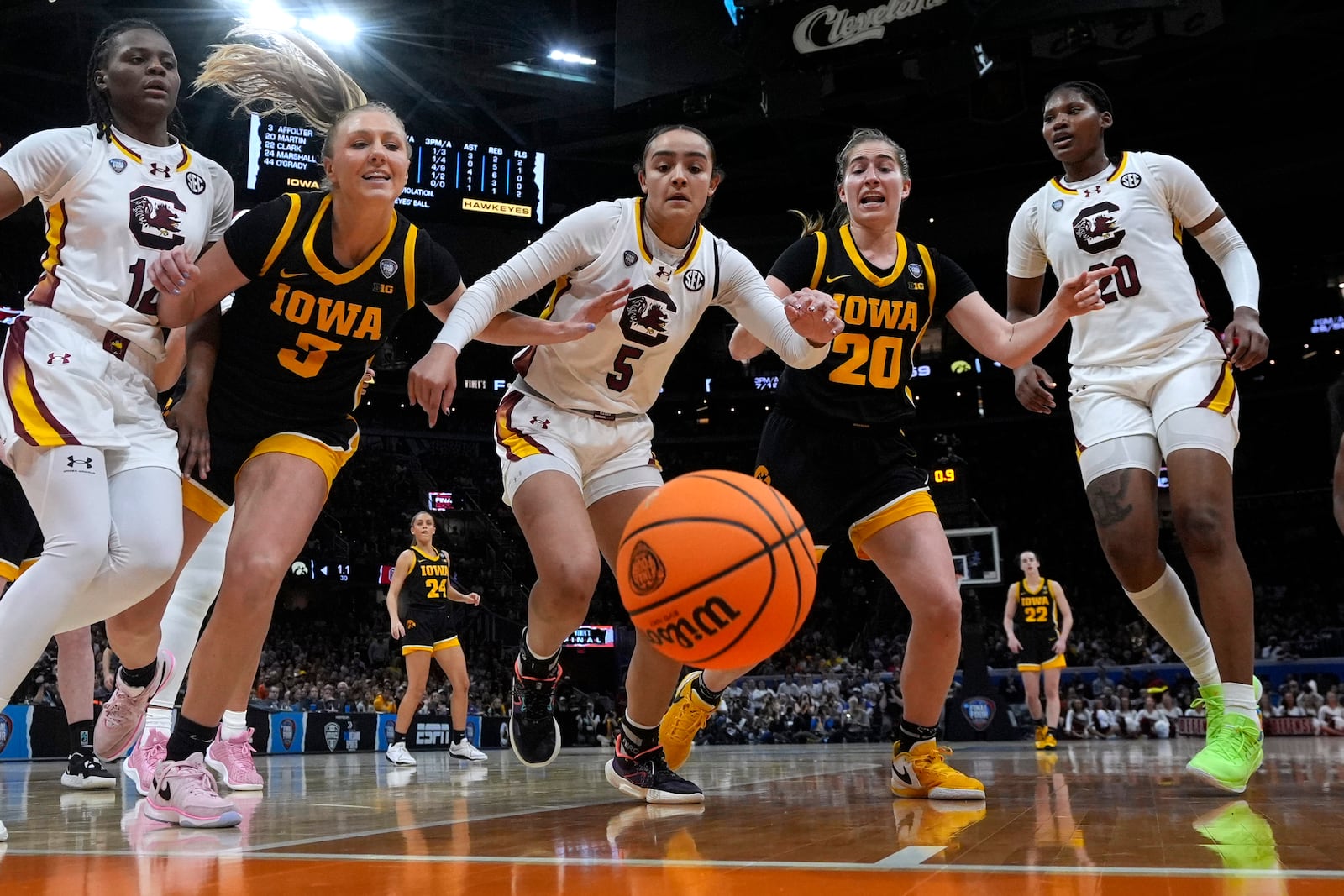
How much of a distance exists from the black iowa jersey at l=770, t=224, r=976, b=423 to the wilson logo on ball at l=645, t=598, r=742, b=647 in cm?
161

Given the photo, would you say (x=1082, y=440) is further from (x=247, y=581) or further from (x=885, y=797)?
(x=247, y=581)

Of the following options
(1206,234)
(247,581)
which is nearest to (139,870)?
(247,581)

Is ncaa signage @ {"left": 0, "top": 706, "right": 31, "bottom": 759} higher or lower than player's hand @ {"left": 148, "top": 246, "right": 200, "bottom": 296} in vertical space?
lower

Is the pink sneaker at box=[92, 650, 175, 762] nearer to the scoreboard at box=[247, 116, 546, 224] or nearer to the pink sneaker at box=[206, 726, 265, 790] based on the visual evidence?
the pink sneaker at box=[206, 726, 265, 790]

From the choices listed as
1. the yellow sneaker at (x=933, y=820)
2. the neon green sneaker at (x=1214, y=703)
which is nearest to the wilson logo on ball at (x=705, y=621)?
the yellow sneaker at (x=933, y=820)

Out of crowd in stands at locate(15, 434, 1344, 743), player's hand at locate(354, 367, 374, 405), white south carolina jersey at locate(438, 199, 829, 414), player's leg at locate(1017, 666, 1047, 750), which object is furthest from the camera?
crowd in stands at locate(15, 434, 1344, 743)

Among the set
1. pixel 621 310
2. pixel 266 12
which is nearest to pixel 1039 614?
pixel 621 310

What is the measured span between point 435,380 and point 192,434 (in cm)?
88

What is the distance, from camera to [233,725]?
5699 mm

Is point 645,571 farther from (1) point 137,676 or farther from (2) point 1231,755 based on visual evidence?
(1) point 137,676

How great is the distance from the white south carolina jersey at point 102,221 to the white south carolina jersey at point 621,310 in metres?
1.19

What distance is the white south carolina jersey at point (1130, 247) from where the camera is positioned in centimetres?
444

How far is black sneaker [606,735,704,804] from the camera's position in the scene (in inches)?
169

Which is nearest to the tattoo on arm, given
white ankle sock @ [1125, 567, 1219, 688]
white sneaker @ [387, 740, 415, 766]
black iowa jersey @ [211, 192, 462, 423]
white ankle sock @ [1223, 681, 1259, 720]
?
white ankle sock @ [1125, 567, 1219, 688]
